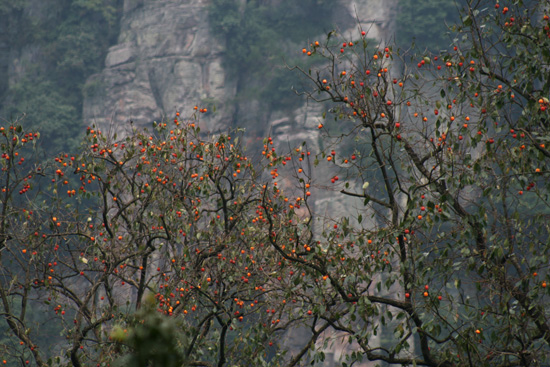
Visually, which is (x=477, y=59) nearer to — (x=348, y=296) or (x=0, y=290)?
(x=348, y=296)

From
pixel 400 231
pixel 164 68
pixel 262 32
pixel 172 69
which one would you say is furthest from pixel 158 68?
pixel 400 231

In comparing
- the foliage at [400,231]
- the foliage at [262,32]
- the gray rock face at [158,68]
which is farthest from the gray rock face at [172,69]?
the foliage at [400,231]

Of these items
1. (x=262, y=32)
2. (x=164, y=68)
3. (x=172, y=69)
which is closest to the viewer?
(x=262, y=32)

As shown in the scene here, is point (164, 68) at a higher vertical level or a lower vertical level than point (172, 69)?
higher

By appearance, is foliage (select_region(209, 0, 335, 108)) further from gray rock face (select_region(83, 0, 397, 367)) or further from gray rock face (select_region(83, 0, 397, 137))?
gray rock face (select_region(83, 0, 397, 137))

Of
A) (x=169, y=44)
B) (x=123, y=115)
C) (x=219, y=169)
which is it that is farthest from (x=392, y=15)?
(x=219, y=169)

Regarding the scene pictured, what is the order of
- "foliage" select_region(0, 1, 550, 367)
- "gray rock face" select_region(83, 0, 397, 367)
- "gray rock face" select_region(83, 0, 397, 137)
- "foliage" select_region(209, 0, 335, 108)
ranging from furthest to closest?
"gray rock face" select_region(83, 0, 397, 137)
"gray rock face" select_region(83, 0, 397, 367)
"foliage" select_region(209, 0, 335, 108)
"foliage" select_region(0, 1, 550, 367)

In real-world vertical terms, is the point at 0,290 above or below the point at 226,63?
below

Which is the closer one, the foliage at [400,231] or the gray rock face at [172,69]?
the foliage at [400,231]

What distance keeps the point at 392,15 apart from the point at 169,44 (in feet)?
43.6

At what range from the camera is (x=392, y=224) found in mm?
5965

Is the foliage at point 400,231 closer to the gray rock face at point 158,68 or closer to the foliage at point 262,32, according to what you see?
the foliage at point 262,32

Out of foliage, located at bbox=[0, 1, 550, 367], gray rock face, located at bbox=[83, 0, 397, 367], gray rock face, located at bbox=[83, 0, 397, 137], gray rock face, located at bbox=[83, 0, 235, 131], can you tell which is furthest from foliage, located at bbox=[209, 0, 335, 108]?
foliage, located at bbox=[0, 1, 550, 367]

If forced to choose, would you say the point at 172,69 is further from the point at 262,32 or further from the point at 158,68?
the point at 262,32
